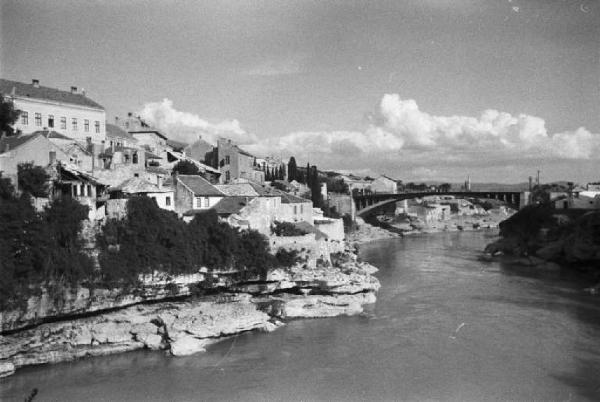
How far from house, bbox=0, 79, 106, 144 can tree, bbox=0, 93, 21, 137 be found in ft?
4.60

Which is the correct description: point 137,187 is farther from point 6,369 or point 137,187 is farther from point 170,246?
point 6,369

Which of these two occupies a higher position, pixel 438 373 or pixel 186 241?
pixel 186 241

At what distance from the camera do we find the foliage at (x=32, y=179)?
16625 mm

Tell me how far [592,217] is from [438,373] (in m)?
22.6

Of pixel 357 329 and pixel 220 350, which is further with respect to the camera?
pixel 357 329

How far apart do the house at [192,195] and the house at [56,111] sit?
6.60 meters

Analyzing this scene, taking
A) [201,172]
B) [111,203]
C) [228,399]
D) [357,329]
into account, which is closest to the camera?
[228,399]

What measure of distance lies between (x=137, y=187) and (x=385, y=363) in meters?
13.2

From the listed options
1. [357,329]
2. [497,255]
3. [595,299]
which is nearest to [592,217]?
[497,255]

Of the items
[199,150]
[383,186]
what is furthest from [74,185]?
[383,186]

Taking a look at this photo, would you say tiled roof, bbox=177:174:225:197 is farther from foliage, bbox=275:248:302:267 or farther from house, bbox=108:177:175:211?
foliage, bbox=275:248:302:267

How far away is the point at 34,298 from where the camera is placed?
14.2 metres

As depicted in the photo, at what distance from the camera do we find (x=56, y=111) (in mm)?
25594

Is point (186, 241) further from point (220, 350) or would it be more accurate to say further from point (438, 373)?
point (438, 373)
